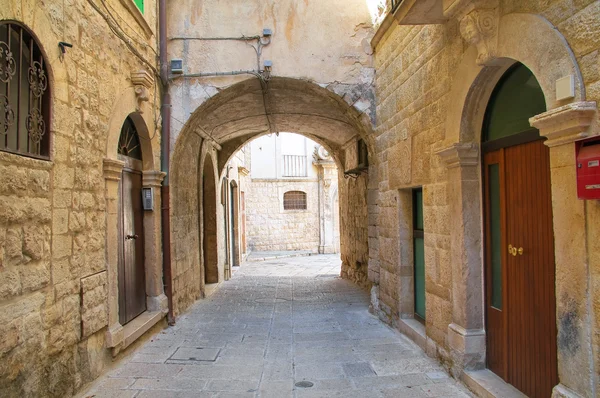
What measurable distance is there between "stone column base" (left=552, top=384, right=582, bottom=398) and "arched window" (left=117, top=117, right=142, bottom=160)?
4691 mm

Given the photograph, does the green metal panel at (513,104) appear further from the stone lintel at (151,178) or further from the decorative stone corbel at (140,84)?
the stone lintel at (151,178)

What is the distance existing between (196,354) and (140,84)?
3.19 m

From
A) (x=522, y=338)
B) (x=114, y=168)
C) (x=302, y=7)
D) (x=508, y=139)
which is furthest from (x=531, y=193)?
(x=302, y=7)

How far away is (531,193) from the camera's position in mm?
3039

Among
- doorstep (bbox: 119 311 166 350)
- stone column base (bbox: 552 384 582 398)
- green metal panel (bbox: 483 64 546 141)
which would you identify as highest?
green metal panel (bbox: 483 64 546 141)

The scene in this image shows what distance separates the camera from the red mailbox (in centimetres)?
212

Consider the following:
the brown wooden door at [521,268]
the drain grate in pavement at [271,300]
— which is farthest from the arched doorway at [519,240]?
the drain grate in pavement at [271,300]

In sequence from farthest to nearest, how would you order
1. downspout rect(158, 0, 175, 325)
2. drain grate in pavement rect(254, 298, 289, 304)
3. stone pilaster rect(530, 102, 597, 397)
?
1. drain grate in pavement rect(254, 298, 289, 304)
2. downspout rect(158, 0, 175, 325)
3. stone pilaster rect(530, 102, 597, 397)

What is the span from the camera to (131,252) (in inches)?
208

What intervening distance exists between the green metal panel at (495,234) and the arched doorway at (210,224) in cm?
745

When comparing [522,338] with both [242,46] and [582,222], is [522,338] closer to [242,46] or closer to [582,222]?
[582,222]

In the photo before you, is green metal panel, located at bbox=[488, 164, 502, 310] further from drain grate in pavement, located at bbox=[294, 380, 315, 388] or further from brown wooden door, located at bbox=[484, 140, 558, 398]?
drain grate in pavement, located at bbox=[294, 380, 315, 388]

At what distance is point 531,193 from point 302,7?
186 inches

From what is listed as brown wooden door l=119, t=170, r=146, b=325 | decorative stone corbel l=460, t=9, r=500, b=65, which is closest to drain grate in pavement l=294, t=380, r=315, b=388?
brown wooden door l=119, t=170, r=146, b=325
